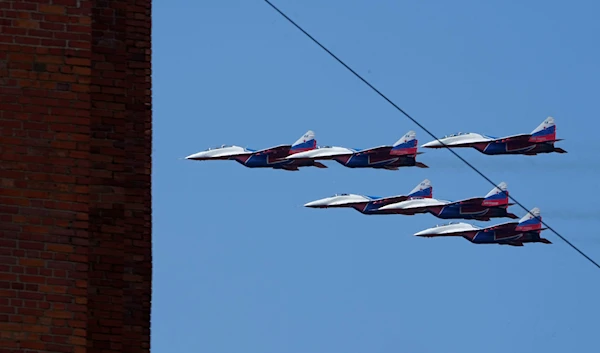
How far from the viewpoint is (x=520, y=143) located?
82875 mm

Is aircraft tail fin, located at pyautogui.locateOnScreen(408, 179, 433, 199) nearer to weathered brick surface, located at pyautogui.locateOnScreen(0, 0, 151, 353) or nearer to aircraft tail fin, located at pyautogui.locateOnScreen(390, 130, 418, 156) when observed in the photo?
aircraft tail fin, located at pyautogui.locateOnScreen(390, 130, 418, 156)

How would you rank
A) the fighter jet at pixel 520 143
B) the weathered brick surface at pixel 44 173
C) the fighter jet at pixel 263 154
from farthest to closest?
1. the fighter jet at pixel 263 154
2. the fighter jet at pixel 520 143
3. the weathered brick surface at pixel 44 173

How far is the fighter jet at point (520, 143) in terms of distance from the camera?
8188cm

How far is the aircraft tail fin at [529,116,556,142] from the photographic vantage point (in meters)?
82.3

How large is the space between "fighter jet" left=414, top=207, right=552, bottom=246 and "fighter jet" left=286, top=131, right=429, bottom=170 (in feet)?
28.8

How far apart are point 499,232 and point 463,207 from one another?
378 cm

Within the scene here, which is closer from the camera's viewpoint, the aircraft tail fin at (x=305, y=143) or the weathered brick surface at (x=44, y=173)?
the weathered brick surface at (x=44, y=173)

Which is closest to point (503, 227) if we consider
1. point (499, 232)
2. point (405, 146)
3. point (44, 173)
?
point (499, 232)

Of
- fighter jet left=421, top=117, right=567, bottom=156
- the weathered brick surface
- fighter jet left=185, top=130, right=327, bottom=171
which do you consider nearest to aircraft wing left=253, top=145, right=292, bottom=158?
fighter jet left=185, top=130, right=327, bottom=171

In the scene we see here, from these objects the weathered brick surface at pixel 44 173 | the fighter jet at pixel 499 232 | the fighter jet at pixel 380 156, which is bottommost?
the weathered brick surface at pixel 44 173

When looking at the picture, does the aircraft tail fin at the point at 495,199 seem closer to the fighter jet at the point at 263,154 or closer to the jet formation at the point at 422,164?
the jet formation at the point at 422,164

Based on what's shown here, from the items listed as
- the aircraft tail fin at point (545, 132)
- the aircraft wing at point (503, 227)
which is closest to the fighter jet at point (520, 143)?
the aircraft tail fin at point (545, 132)

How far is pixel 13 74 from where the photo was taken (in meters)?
11.9

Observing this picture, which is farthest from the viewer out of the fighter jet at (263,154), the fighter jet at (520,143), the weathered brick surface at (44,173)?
the fighter jet at (263,154)
